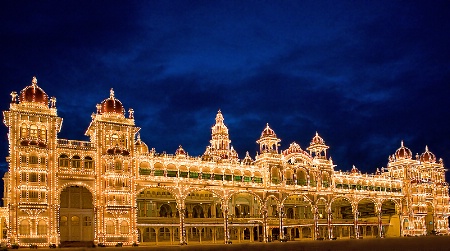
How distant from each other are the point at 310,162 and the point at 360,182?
547 inches

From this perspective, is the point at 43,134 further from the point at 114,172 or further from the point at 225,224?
the point at 225,224

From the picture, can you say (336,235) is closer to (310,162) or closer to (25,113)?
(310,162)

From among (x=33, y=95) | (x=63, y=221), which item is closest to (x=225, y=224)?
(x=63, y=221)

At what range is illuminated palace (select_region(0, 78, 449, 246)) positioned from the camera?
64875 millimetres

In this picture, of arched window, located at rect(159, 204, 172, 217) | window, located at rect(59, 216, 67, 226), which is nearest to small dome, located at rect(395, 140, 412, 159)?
arched window, located at rect(159, 204, 172, 217)

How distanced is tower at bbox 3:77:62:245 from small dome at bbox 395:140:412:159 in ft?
227

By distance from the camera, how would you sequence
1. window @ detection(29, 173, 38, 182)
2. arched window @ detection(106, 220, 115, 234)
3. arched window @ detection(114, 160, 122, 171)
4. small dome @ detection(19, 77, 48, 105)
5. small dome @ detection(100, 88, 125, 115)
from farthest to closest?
small dome @ detection(100, 88, 125, 115) < arched window @ detection(114, 160, 122, 171) < arched window @ detection(106, 220, 115, 234) < small dome @ detection(19, 77, 48, 105) < window @ detection(29, 173, 38, 182)

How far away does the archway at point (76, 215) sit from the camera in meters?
68.6

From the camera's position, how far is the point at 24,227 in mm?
62438

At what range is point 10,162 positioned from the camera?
63.4m

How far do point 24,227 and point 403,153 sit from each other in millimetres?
74219

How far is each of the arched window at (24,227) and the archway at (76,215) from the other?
597 centimetres

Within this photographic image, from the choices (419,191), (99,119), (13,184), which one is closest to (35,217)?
(13,184)

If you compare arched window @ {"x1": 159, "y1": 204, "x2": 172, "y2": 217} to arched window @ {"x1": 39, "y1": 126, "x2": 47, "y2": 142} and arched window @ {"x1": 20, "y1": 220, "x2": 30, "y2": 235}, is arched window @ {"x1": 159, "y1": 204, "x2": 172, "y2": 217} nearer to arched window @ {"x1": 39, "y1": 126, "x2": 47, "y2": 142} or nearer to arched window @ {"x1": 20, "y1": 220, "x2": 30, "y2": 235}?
arched window @ {"x1": 39, "y1": 126, "x2": 47, "y2": 142}
